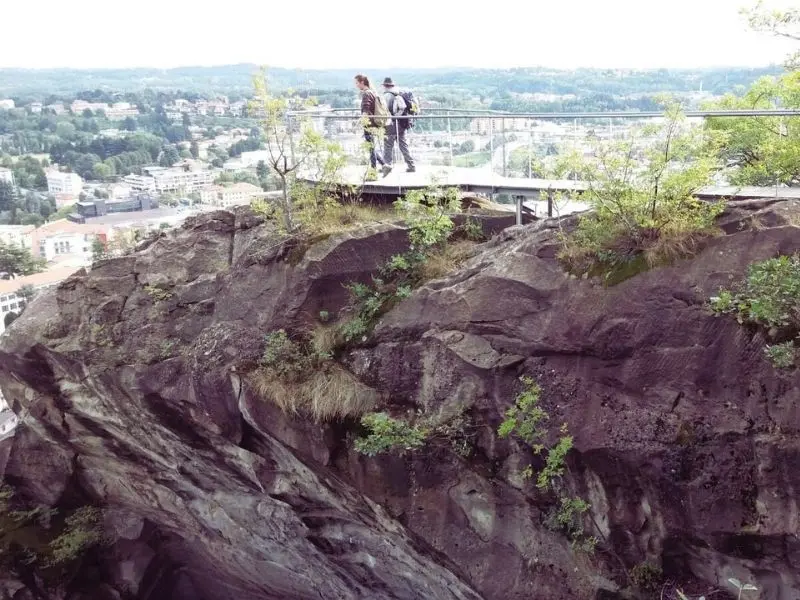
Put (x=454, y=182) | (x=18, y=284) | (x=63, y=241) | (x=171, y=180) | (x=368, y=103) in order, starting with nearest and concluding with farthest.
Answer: (x=454, y=182)
(x=368, y=103)
(x=18, y=284)
(x=63, y=241)
(x=171, y=180)

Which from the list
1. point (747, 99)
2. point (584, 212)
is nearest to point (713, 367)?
point (584, 212)

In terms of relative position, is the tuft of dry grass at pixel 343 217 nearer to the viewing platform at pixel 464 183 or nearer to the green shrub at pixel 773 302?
the viewing platform at pixel 464 183

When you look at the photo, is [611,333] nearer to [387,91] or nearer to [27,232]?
[387,91]

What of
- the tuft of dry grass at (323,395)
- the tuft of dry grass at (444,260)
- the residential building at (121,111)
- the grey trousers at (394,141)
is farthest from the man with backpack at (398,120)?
the residential building at (121,111)

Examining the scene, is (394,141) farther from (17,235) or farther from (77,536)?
(17,235)

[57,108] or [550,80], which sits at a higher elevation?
[550,80]

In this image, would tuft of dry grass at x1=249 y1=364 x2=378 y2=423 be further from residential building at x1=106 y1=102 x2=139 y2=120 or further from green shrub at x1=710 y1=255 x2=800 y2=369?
residential building at x1=106 y1=102 x2=139 y2=120

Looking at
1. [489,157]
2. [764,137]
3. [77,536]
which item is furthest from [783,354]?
[77,536]
